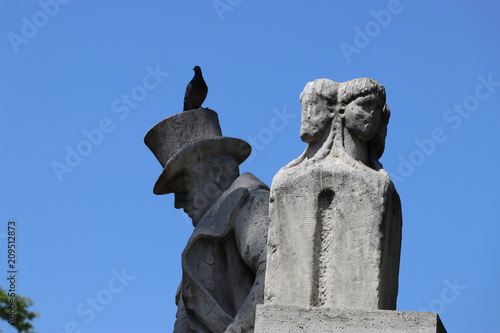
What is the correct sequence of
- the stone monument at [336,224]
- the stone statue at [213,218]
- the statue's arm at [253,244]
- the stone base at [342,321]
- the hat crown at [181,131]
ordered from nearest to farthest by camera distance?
the stone base at [342,321] < the stone monument at [336,224] < the statue's arm at [253,244] < the stone statue at [213,218] < the hat crown at [181,131]

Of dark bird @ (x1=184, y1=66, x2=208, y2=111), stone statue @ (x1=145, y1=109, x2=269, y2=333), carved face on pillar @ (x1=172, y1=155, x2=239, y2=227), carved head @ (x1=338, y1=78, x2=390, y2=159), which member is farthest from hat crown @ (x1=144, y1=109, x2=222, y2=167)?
carved head @ (x1=338, y1=78, x2=390, y2=159)

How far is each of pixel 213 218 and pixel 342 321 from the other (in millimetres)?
3499

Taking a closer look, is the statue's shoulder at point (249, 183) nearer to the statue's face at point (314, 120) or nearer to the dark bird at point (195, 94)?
the dark bird at point (195, 94)

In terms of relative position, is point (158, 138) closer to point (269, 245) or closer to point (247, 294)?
point (247, 294)

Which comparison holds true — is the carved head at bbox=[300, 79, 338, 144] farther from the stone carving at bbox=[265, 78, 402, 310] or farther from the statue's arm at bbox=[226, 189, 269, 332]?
the statue's arm at bbox=[226, 189, 269, 332]

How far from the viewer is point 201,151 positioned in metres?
13.0

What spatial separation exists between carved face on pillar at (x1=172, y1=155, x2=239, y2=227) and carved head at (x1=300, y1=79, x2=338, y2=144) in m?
3.23

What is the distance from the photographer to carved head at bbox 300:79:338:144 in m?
9.80

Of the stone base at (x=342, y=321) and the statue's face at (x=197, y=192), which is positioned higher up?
the statue's face at (x=197, y=192)

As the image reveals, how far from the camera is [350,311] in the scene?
30.0 feet

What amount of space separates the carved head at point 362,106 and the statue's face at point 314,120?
0.10 m

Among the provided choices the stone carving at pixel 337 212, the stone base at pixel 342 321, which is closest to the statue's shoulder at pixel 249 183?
the stone carving at pixel 337 212

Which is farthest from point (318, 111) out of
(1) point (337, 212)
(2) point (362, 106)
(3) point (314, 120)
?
(1) point (337, 212)

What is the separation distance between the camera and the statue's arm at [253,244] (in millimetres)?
11578
